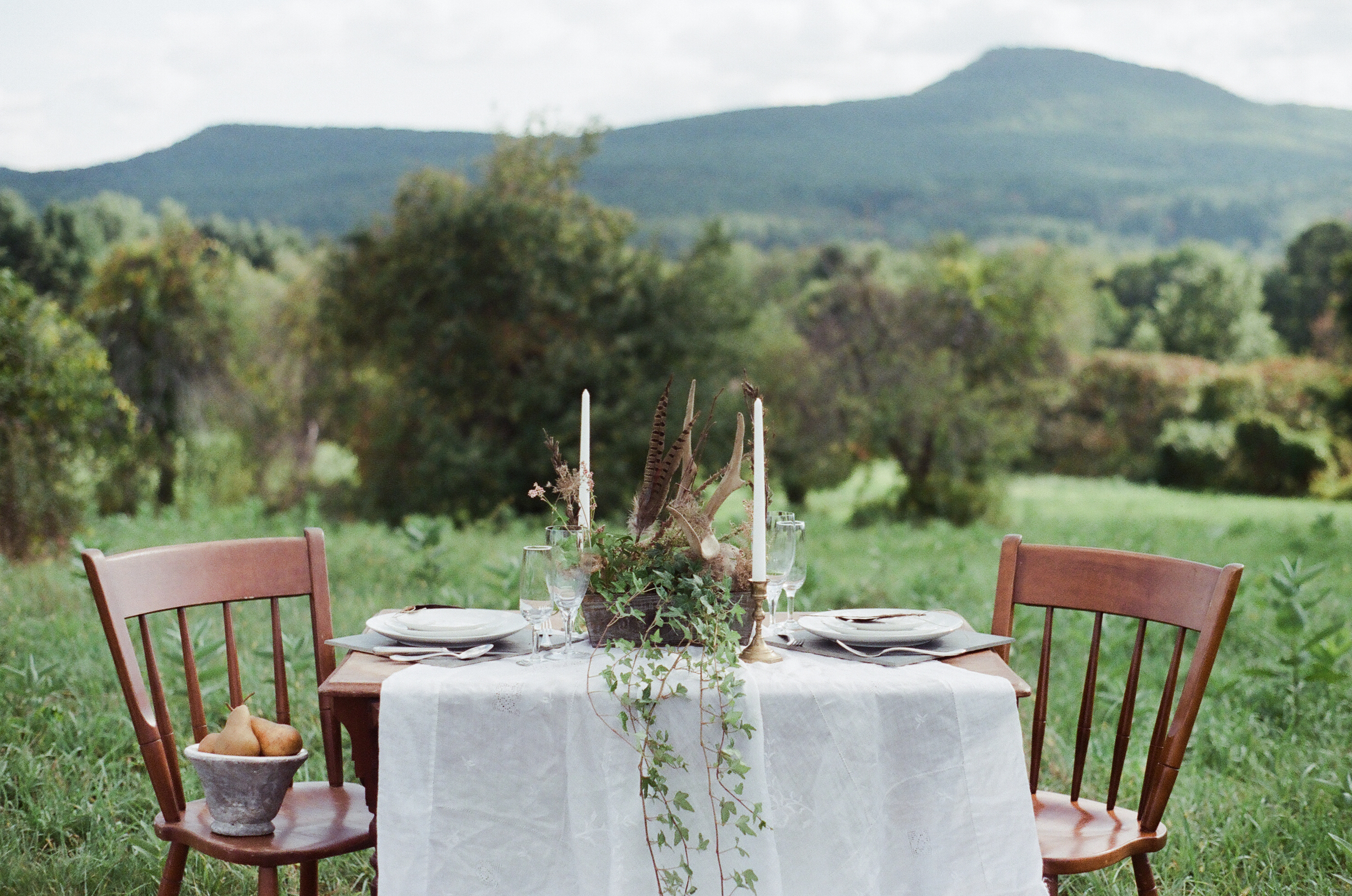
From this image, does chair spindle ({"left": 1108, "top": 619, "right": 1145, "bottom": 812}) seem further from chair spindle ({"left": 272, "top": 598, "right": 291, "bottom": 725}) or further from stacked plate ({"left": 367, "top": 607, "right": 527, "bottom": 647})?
chair spindle ({"left": 272, "top": 598, "right": 291, "bottom": 725})

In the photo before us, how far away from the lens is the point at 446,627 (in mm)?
1892

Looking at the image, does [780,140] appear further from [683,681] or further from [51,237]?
[683,681]

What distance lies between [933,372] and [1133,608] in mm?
8061

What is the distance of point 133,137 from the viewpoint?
1177 centimetres

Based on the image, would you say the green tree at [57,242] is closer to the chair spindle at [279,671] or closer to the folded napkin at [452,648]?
the chair spindle at [279,671]

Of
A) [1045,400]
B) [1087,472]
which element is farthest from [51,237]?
[1087,472]

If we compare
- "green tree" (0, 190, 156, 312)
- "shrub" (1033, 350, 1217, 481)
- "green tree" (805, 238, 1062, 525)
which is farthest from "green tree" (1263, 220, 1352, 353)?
"green tree" (0, 190, 156, 312)

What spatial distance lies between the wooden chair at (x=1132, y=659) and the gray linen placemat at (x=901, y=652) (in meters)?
0.19

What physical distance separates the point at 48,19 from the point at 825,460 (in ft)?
26.4

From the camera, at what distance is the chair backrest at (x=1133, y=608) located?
5.95ft

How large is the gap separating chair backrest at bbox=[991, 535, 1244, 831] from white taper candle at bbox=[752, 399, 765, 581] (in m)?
0.63

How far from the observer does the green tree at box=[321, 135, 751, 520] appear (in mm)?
9578

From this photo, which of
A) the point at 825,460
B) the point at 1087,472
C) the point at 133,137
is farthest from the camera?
the point at 1087,472

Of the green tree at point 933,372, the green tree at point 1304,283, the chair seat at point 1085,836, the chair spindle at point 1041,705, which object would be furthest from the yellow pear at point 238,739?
the green tree at point 1304,283
